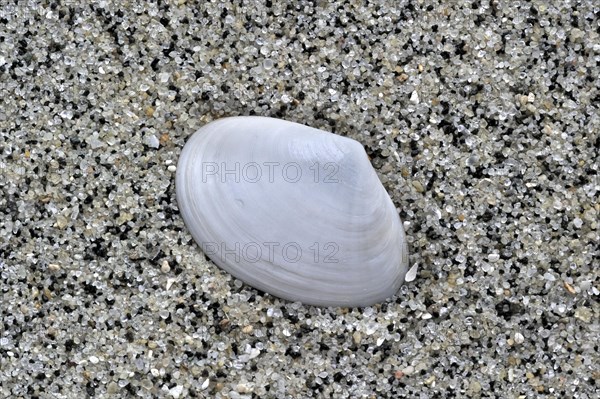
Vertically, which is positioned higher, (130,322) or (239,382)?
(130,322)

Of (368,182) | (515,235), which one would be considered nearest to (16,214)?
(368,182)

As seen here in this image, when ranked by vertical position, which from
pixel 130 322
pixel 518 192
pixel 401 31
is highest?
pixel 401 31

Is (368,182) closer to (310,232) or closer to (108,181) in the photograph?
(310,232)

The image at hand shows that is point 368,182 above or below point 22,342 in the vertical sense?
above

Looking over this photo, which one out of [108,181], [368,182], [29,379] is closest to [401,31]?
[368,182]

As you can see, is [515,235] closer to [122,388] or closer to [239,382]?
[239,382]

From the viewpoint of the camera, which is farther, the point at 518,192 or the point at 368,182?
the point at 518,192
